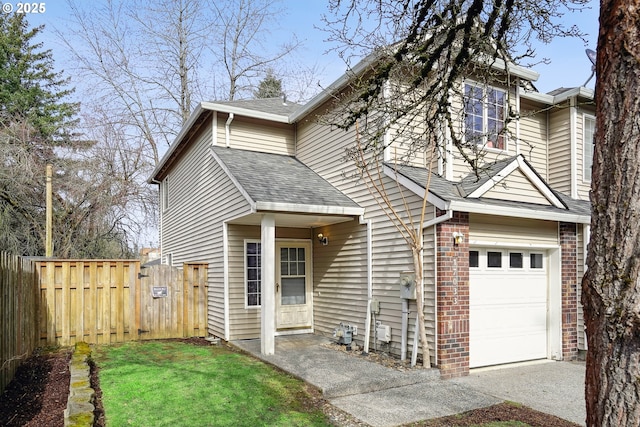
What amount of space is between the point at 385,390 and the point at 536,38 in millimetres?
4700

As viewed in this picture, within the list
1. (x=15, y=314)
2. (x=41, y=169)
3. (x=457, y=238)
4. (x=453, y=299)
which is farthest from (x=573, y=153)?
(x=41, y=169)

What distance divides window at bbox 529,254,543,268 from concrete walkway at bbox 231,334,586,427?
5.74 feet

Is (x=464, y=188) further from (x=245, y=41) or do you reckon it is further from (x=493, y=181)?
(x=245, y=41)

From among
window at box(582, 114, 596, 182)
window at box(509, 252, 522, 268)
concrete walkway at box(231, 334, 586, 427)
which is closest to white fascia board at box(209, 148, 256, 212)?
concrete walkway at box(231, 334, 586, 427)

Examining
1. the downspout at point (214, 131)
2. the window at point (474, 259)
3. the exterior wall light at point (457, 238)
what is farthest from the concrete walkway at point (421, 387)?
the downspout at point (214, 131)

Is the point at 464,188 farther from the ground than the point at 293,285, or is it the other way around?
the point at 464,188

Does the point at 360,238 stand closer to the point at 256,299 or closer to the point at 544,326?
the point at 256,299

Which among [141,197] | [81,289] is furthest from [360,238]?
[141,197]

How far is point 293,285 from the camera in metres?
10.1

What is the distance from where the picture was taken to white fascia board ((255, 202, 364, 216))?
7.67 meters

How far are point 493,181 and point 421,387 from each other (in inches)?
136

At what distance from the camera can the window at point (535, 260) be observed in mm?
8266

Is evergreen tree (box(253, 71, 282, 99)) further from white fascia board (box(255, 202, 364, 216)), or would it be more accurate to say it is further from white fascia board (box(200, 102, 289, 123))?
white fascia board (box(255, 202, 364, 216))

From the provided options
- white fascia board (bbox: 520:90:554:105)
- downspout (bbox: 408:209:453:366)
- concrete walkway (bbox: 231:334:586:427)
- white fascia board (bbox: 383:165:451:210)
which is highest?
white fascia board (bbox: 520:90:554:105)
